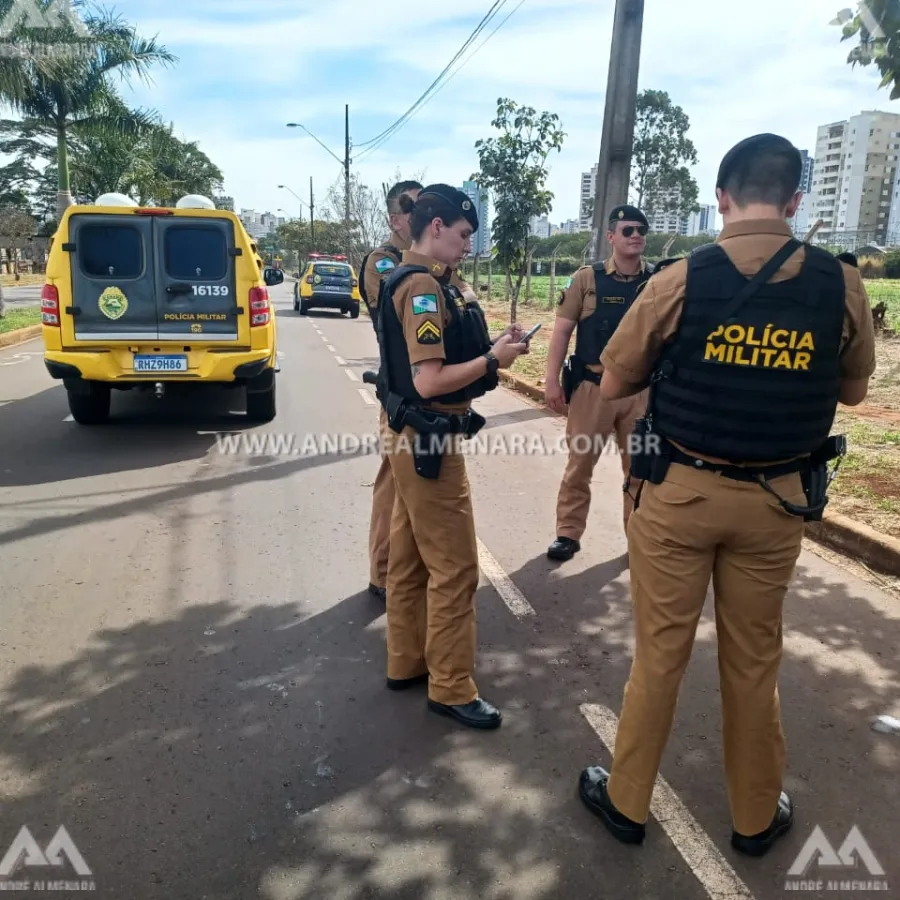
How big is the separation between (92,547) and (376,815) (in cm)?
292

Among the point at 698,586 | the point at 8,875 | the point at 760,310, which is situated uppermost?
the point at 760,310

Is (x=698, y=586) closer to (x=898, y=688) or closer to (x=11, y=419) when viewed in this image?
(x=898, y=688)

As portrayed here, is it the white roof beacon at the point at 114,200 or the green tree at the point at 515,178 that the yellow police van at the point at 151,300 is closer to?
the white roof beacon at the point at 114,200

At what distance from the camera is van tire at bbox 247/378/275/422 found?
802 cm

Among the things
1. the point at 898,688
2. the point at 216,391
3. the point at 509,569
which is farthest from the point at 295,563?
the point at 216,391

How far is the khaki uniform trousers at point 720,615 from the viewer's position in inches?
84.5

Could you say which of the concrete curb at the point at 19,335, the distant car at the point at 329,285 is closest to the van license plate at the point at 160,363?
the concrete curb at the point at 19,335

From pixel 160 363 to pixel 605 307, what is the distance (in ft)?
14.4

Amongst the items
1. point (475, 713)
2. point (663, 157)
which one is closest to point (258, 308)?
point (475, 713)

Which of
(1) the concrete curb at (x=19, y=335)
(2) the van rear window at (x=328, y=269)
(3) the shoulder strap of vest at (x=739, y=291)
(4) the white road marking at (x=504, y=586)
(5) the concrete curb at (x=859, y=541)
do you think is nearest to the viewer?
(3) the shoulder strap of vest at (x=739, y=291)

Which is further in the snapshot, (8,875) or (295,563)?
(295,563)

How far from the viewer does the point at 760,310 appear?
2008mm

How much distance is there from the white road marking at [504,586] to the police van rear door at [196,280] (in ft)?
12.4

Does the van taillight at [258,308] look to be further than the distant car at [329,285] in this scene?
No
